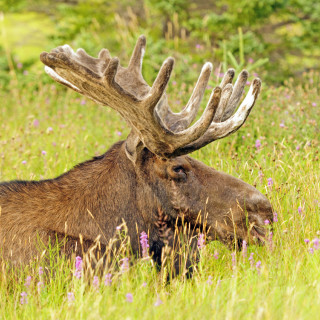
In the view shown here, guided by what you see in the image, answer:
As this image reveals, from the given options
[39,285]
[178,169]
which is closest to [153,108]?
[178,169]

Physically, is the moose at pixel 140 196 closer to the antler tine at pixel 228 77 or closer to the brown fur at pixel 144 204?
the brown fur at pixel 144 204

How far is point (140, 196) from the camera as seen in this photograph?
4.05m

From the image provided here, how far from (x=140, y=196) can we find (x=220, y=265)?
75 centimetres

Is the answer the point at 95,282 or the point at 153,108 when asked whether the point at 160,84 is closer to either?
the point at 153,108

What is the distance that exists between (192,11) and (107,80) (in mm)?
11062

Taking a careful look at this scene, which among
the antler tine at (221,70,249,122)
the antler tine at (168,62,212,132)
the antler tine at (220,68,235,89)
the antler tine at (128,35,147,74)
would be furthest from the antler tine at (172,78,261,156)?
the antler tine at (128,35,147,74)

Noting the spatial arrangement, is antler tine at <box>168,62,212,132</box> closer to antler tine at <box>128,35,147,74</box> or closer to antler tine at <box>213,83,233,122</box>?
antler tine at <box>213,83,233,122</box>

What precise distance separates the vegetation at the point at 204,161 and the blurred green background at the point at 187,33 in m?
0.05

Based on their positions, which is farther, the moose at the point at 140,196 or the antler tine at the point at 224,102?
the antler tine at the point at 224,102

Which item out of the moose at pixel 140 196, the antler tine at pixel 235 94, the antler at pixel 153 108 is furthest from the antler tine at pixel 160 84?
the antler tine at pixel 235 94

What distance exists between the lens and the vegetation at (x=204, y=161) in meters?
3.01

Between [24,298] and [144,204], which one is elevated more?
[144,204]

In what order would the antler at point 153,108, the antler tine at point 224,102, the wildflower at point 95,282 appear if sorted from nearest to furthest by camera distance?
the wildflower at point 95,282 → the antler at point 153,108 → the antler tine at point 224,102

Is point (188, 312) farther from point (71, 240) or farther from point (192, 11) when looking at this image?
point (192, 11)
